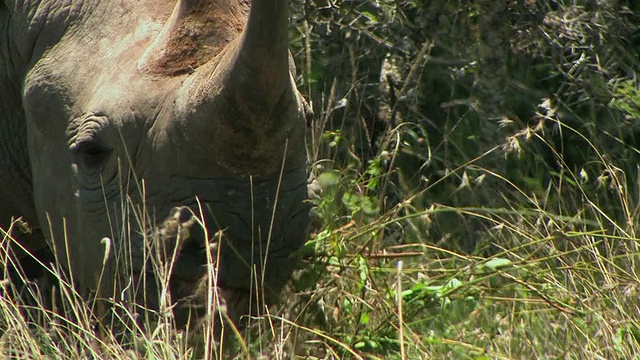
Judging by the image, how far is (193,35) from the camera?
3.91m

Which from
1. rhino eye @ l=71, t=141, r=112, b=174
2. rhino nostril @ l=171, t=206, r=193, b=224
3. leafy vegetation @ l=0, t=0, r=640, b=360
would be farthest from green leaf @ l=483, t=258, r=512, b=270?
rhino eye @ l=71, t=141, r=112, b=174

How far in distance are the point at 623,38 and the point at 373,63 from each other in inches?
59.2

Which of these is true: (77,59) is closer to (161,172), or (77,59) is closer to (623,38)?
(161,172)

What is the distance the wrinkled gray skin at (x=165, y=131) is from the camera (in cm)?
361

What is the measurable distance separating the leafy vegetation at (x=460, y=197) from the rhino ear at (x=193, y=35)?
1.91 ft

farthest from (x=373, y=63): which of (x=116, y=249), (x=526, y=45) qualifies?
(x=116, y=249)

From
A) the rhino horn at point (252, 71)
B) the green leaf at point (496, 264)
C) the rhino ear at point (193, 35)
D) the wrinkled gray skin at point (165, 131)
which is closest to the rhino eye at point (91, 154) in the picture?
the wrinkled gray skin at point (165, 131)

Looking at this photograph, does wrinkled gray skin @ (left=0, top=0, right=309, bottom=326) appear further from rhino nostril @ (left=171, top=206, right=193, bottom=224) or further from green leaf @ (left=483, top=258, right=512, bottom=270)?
green leaf @ (left=483, top=258, right=512, bottom=270)

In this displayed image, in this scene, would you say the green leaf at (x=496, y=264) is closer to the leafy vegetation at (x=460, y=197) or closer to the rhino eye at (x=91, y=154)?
the leafy vegetation at (x=460, y=197)

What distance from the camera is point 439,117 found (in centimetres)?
695

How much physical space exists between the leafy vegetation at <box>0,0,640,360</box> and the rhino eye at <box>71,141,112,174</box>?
20.0 inches

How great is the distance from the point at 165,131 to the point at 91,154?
409mm

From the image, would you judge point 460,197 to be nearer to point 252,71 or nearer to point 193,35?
point 193,35

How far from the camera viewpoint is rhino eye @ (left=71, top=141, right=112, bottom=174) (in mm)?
4102
